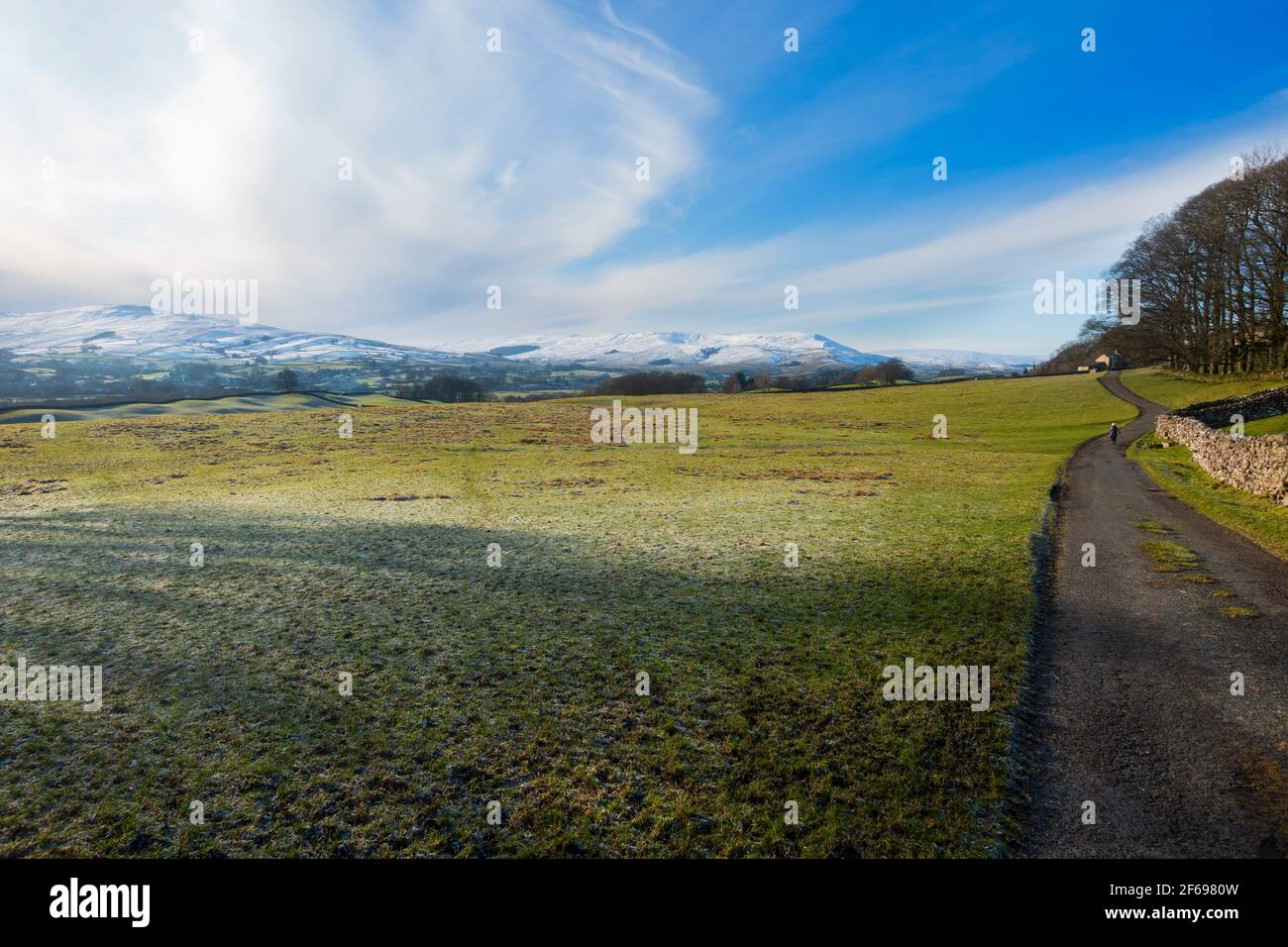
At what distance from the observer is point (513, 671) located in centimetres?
1099

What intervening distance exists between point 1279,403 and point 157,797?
76.0 m

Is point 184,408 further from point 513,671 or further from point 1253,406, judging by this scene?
point 1253,406

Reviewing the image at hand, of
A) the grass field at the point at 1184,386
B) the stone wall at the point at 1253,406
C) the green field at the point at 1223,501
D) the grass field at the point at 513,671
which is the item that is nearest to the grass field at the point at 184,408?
the grass field at the point at 513,671

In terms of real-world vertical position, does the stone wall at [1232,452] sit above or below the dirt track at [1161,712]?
above

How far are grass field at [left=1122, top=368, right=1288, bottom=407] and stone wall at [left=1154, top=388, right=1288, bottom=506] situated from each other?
53.8 ft

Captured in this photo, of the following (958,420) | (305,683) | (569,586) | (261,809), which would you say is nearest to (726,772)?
(261,809)

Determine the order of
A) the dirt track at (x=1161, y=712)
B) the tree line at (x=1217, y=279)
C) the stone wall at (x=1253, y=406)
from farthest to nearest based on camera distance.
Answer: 1. the tree line at (x=1217, y=279)
2. the stone wall at (x=1253, y=406)
3. the dirt track at (x=1161, y=712)

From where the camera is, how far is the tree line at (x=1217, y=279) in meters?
59.0

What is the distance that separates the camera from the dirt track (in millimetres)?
6543

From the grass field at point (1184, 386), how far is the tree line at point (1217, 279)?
2.33 metres

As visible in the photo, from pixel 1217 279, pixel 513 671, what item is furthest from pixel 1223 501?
pixel 1217 279

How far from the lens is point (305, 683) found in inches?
410

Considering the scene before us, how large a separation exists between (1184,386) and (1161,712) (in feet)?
313

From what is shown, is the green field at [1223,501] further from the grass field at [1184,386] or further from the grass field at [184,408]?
the grass field at [184,408]
